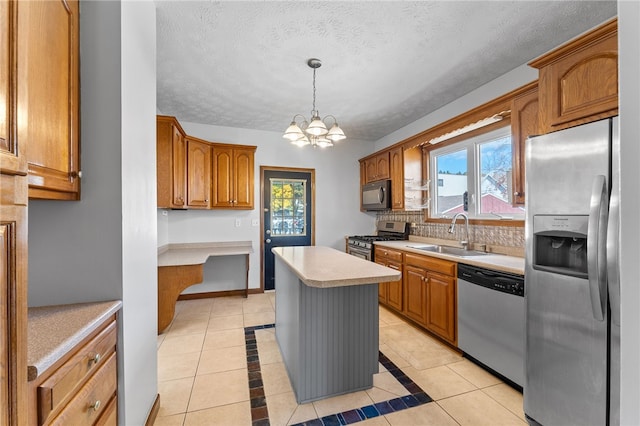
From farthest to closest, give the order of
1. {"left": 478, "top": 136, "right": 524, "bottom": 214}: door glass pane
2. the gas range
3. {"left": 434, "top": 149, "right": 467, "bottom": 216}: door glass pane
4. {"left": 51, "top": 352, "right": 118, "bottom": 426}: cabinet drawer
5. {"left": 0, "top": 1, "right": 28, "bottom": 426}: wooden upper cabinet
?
the gas range < {"left": 434, "top": 149, "right": 467, "bottom": 216}: door glass pane < {"left": 478, "top": 136, "right": 524, "bottom": 214}: door glass pane < {"left": 51, "top": 352, "right": 118, "bottom": 426}: cabinet drawer < {"left": 0, "top": 1, "right": 28, "bottom": 426}: wooden upper cabinet

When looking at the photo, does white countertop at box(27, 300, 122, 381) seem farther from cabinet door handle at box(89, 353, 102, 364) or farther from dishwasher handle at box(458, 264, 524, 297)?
dishwasher handle at box(458, 264, 524, 297)

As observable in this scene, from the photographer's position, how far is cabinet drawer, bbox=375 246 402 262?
323cm

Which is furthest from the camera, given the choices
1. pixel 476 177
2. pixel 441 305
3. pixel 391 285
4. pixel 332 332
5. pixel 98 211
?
pixel 391 285

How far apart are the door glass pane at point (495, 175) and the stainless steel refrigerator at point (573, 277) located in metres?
1.21

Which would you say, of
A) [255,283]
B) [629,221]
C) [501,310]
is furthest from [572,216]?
[255,283]

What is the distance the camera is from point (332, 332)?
6.08ft

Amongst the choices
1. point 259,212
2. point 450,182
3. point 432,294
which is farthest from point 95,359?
point 450,182

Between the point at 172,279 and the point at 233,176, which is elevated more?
the point at 233,176

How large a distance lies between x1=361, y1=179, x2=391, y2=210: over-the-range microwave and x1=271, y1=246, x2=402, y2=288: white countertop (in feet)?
6.59

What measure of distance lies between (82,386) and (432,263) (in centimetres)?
259

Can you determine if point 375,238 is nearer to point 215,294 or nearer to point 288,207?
point 288,207

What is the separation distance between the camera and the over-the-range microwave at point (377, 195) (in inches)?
159

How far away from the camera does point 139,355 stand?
1460mm

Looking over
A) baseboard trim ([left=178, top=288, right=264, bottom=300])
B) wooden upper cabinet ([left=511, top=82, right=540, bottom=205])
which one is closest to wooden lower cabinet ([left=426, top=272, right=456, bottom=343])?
wooden upper cabinet ([left=511, top=82, right=540, bottom=205])
